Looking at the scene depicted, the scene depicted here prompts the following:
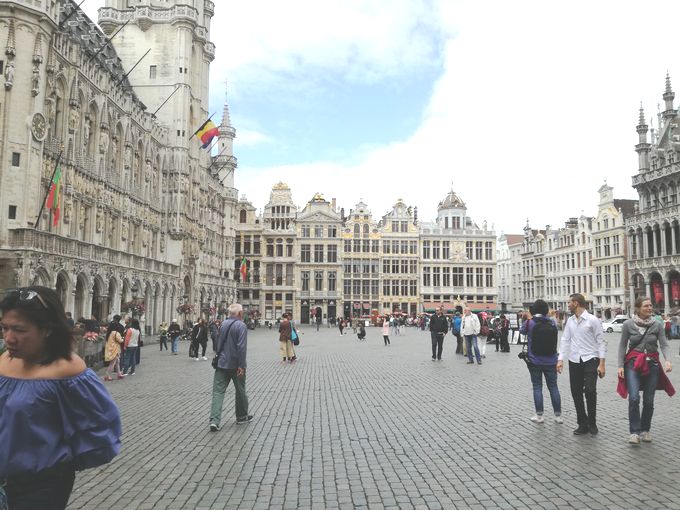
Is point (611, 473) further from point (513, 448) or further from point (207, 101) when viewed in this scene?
point (207, 101)

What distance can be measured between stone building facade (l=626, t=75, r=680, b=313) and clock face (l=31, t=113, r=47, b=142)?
5056cm

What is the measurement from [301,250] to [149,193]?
35318mm

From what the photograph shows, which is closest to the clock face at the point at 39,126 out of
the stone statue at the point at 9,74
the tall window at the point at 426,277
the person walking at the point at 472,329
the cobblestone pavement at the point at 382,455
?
the stone statue at the point at 9,74

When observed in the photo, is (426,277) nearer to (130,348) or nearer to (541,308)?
(130,348)

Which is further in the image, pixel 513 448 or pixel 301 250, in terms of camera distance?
pixel 301 250

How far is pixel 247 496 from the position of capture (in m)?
5.47

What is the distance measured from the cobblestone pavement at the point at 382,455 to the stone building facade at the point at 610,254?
55.5m

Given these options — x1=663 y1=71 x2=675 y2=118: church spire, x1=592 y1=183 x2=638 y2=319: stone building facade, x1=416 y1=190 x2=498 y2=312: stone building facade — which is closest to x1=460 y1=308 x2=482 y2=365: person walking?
x1=592 y1=183 x2=638 y2=319: stone building facade

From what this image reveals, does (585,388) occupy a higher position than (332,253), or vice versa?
(332,253)

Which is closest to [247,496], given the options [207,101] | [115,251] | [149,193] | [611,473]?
[611,473]

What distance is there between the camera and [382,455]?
22.8 ft

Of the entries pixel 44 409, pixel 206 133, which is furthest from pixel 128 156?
pixel 44 409

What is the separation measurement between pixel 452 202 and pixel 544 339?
7369cm

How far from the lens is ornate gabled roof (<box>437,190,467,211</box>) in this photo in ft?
265
